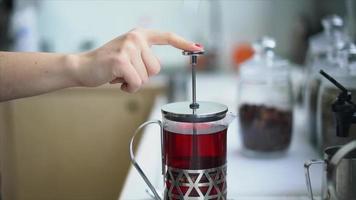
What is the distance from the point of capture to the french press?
2.26 ft

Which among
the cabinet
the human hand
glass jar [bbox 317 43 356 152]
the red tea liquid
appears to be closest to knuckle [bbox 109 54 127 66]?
the human hand

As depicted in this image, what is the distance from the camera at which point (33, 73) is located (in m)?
0.76

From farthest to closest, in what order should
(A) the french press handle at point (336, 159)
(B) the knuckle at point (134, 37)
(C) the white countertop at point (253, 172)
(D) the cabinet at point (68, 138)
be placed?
(D) the cabinet at point (68, 138), (C) the white countertop at point (253, 172), (B) the knuckle at point (134, 37), (A) the french press handle at point (336, 159)

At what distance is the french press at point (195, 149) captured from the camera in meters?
0.69

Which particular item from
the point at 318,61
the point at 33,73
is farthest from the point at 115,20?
the point at 33,73

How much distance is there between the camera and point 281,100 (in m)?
1.11

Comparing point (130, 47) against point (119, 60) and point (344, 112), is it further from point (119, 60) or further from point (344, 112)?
point (344, 112)

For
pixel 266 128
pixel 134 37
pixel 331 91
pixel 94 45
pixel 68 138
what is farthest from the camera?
pixel 94 45

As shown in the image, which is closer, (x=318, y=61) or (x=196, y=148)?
(x=196, y=148)

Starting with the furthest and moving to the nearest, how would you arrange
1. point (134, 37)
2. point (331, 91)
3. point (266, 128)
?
point (266, 128) < point (331, 91) < point (134, 37)

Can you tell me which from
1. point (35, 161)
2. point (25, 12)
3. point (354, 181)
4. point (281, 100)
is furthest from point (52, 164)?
point (354, 181)

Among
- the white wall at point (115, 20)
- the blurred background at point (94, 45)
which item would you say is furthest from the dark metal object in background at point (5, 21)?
the white wall at point (115, 20)

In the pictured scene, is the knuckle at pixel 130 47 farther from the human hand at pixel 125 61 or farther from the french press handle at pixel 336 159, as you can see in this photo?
the french press handle at pixel 336 159

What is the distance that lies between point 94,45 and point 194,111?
133cm
